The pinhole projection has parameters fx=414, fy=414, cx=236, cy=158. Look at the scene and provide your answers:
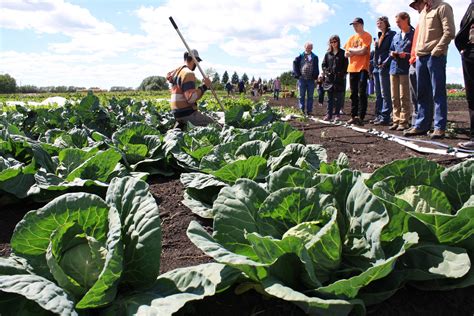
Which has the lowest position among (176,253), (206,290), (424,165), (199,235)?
(176,253)

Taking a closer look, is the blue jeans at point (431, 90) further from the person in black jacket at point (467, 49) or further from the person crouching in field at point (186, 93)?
the person crouching in field at point (186, 93)

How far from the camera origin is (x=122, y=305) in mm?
1998

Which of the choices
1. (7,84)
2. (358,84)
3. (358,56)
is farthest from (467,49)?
(7,84)

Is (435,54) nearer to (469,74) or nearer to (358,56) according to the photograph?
(469,74)

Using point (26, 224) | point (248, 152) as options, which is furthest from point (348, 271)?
point (248, 152)

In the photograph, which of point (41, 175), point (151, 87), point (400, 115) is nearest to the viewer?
point (41, 175)

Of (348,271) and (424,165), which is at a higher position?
(424,165)

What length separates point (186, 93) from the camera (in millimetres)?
7711

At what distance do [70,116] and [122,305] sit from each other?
8114 mm

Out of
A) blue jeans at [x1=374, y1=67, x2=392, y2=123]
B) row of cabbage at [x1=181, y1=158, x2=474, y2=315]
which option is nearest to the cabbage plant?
row of cabbage at [x1=181, y1=158, x2=474, y2=315]

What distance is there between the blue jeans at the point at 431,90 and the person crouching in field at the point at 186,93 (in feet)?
12.9

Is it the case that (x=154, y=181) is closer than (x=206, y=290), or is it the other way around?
(x=206, y=290)

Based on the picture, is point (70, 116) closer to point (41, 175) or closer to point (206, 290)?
point (41, 175)

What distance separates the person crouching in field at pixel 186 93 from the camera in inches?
303
